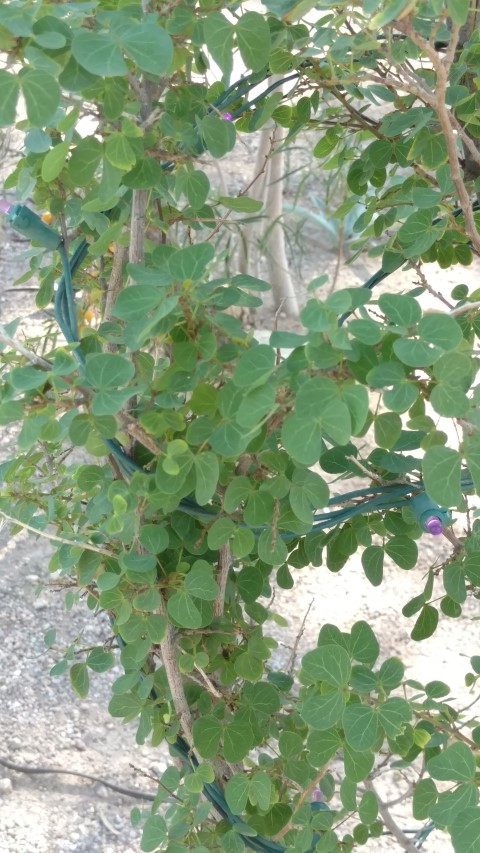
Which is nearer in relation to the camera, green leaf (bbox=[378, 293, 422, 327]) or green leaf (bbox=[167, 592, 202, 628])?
green leaf (bbox=[378, 293, 422, 327])

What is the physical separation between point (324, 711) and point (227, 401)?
0.87 ft

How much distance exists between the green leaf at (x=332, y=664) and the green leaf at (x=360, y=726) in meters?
0.02

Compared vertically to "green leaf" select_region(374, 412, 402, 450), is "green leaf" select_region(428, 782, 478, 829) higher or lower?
lower

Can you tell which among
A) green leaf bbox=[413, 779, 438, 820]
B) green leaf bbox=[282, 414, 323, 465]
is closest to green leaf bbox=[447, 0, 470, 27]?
green leaf bbox=[282, 414, 323, 465]

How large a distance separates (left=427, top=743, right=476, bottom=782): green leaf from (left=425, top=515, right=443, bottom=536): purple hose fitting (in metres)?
0.17

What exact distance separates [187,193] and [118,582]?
337mm

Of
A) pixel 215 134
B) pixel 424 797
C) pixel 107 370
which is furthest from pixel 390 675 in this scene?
pixel 215 134

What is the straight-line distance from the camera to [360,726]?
0.72 metres

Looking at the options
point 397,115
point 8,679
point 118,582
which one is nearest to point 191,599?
point 118,582

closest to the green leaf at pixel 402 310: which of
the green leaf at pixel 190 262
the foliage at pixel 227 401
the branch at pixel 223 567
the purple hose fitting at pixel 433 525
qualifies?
the foliage at pixel 227 401

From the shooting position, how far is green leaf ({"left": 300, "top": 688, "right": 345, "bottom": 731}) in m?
0.73

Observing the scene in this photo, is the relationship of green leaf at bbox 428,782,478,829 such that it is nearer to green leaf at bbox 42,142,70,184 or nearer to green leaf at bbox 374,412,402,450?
green leaf at bbox 374,412,402,450

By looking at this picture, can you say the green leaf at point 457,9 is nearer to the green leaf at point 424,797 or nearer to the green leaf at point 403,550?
the green leaf at point 403,550

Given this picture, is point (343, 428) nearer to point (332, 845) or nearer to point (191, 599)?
point (191, 599)
